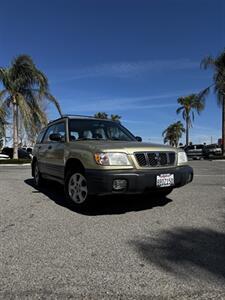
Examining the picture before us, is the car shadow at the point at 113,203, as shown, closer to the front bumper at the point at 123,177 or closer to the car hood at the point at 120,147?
the front bumper at the point at 123,177

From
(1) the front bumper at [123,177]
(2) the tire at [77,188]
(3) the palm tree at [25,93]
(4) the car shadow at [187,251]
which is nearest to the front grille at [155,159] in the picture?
(1) the front bumper at [123,177]

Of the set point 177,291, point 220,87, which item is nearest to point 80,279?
point 177,291

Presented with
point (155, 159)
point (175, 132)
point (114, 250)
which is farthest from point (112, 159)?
point (175, 132)

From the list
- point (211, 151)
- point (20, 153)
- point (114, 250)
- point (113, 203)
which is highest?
point (211, 151)

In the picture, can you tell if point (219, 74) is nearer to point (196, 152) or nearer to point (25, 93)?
point (196, 152)

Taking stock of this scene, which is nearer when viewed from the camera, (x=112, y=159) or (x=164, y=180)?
(x=112, y=159)

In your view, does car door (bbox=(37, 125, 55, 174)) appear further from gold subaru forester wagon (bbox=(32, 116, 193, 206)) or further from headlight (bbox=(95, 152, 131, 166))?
headlight (bbox=(95, 152, 131, 166))

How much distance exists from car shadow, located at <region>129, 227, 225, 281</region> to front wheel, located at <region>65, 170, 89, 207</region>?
1.74 m

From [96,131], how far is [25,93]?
20.1 metres

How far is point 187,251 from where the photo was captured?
3881 millimetres

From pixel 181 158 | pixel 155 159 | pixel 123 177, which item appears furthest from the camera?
pixel 181 158

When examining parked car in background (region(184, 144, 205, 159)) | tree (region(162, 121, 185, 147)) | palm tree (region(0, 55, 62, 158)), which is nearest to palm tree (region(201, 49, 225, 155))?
parked car in background (region(184, 144, 205, 159))

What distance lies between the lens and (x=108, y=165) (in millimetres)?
5352

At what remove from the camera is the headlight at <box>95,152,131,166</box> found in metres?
5.37
